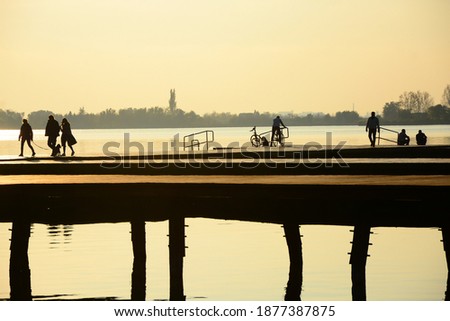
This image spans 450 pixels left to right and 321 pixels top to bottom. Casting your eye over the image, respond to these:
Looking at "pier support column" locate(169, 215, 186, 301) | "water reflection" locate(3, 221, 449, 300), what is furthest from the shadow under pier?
"pier support column" locate(169, 215, 186, 301)

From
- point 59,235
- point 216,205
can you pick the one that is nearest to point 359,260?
point 216,205

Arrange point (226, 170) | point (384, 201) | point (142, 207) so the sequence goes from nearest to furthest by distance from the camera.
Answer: point (384, 201)
point (142, 207)
point (226, 170)

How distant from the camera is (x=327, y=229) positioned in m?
42.7

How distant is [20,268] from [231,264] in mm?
8518

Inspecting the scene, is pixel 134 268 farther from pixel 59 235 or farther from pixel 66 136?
pixel 66 136

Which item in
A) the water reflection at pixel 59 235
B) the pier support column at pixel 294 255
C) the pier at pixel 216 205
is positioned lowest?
the water reflection at pixel 59 235

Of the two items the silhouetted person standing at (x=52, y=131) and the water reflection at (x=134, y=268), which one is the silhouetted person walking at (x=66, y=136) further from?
the water reflection at (x=134, y=268)

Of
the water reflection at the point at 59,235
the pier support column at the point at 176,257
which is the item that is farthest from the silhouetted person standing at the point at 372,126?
the pier support column at the point at 176,257

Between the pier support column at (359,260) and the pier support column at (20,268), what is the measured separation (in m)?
6.09

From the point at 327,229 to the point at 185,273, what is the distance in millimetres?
13997

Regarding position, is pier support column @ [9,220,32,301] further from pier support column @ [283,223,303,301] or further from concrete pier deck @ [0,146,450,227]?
pier support column @ [283,223,303,301]

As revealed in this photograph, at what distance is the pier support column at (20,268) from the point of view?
23312mm
